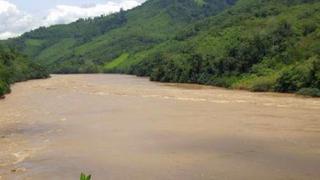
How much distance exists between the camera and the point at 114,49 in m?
192

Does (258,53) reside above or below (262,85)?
above

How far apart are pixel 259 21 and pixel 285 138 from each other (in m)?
71.6

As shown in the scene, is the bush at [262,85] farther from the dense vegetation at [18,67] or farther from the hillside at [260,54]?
the dense vegetation at [18,67]

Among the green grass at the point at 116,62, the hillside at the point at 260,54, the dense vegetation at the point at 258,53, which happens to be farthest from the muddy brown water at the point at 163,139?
the green grass at the point at 116,62

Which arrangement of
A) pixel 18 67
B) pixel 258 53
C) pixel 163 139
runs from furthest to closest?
pixel 18 67, pixel 258 53, pixel 163 139

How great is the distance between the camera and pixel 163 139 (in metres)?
37.1

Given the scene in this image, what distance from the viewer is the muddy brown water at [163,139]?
2809cm

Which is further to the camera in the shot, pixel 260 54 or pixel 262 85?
pixel 260 54

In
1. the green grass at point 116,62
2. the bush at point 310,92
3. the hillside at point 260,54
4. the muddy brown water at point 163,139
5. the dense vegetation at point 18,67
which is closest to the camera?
the muddy brown water at point 163,139

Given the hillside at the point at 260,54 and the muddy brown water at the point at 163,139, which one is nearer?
the muddy brown water at the point at 163,139

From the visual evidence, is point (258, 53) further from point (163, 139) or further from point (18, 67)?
point (163, 139)

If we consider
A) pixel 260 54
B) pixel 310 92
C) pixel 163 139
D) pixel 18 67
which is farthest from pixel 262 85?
pixel 18 67

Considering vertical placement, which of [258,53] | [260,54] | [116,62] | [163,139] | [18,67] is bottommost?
[116,62]

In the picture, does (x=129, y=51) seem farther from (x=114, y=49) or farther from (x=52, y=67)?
(x=52, y=67)
